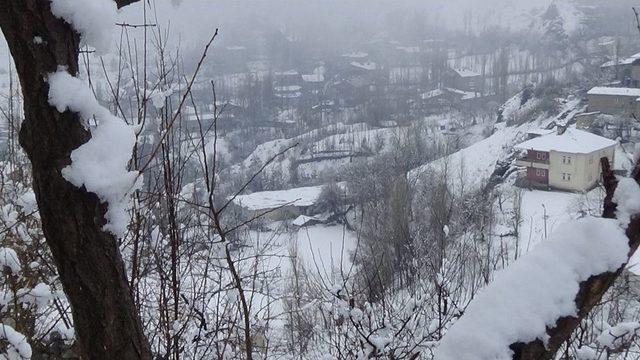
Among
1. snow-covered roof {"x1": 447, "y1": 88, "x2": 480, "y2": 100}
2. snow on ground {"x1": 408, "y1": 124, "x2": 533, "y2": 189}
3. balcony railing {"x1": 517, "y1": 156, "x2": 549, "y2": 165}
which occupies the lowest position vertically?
snow on ground {"x1": 408, "y1": 124, "x2": 533, "y2": 189}

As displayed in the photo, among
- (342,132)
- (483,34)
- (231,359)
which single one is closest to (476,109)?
(342,132)

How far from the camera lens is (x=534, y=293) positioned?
1.60ft

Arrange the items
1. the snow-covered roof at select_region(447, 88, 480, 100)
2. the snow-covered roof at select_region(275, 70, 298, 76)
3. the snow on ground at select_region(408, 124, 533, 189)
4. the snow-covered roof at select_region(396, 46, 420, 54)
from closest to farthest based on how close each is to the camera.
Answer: the snow on ground at select_region(408, 124, 533, 189) < the snow-covered roof at select_region(447, 88, 480, 100) < the snow-covered roof at select_region(275, 70, 298, 76) < the snow-covered roof at select_region(396, 46, 420, 54)

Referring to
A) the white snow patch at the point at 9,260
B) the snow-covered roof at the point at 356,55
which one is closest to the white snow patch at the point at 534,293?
the white snow patch at the point at 9,260

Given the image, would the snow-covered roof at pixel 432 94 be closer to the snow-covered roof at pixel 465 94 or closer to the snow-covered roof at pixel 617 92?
the snow-covered roof at pixel 465 94

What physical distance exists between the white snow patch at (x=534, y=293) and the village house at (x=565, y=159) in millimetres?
10949

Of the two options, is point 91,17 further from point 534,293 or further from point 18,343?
point 18,343

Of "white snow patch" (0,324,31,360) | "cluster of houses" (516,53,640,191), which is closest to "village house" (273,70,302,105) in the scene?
"cluster of houses" (516,53,640,191)

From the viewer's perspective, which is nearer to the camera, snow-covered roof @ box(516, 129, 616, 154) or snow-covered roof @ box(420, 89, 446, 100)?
snow-covered roof @ box(516, 129, 616, 154)

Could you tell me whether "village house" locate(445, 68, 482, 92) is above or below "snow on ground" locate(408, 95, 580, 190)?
above

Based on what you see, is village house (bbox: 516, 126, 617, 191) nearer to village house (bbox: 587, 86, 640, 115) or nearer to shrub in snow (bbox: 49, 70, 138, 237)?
village house (bbox: 587, 86, 640, 115)

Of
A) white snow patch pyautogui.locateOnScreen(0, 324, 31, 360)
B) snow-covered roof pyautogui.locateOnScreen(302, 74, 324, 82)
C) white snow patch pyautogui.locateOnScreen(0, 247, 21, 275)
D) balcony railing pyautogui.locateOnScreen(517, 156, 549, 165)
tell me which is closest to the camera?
white snow patch pyautogui.locateOnScreen(0, 324, 31, 360)

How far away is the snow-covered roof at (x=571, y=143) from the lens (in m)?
10.8

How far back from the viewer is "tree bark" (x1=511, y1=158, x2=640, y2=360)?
1.57ft
